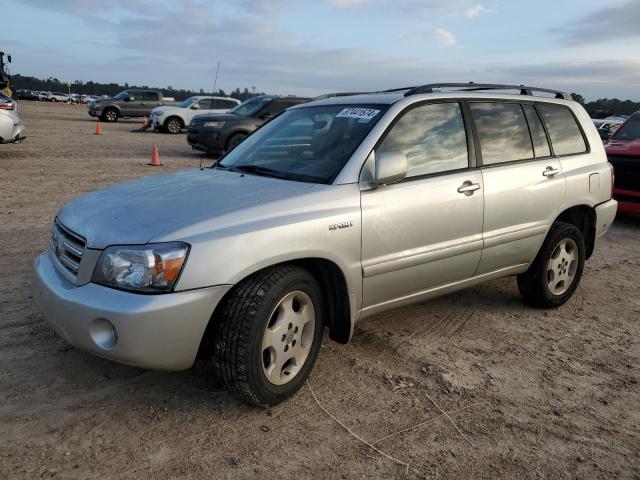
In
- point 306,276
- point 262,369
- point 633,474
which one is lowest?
point 633,474

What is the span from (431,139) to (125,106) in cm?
2872

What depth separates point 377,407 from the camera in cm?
310

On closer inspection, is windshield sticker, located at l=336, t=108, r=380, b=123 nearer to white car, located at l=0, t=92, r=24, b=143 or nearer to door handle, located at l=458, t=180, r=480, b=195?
door handle, located at l=458, t=180, r=480, b=195

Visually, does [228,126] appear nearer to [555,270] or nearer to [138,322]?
[555,270]

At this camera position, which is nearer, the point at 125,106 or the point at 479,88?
the point at 479,88

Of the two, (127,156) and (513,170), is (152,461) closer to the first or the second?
(513,170)

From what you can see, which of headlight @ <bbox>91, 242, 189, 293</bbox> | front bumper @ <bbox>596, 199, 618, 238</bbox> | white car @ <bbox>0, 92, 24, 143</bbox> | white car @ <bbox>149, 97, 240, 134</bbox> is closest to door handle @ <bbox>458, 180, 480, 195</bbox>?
front bumper @ <bbox>596, 199, 618, 238</bbox>

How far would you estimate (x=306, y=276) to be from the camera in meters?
3.05

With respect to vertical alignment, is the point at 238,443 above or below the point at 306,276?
below

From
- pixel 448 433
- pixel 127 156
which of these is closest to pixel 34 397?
pixel 448 433

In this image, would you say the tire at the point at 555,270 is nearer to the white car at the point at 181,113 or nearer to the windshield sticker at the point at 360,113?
the windshield sticker at the point at 360,113

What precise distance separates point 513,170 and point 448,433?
2.16m

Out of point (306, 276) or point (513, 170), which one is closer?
point (306, 276)

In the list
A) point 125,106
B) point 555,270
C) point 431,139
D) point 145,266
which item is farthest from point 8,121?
point 125,106
